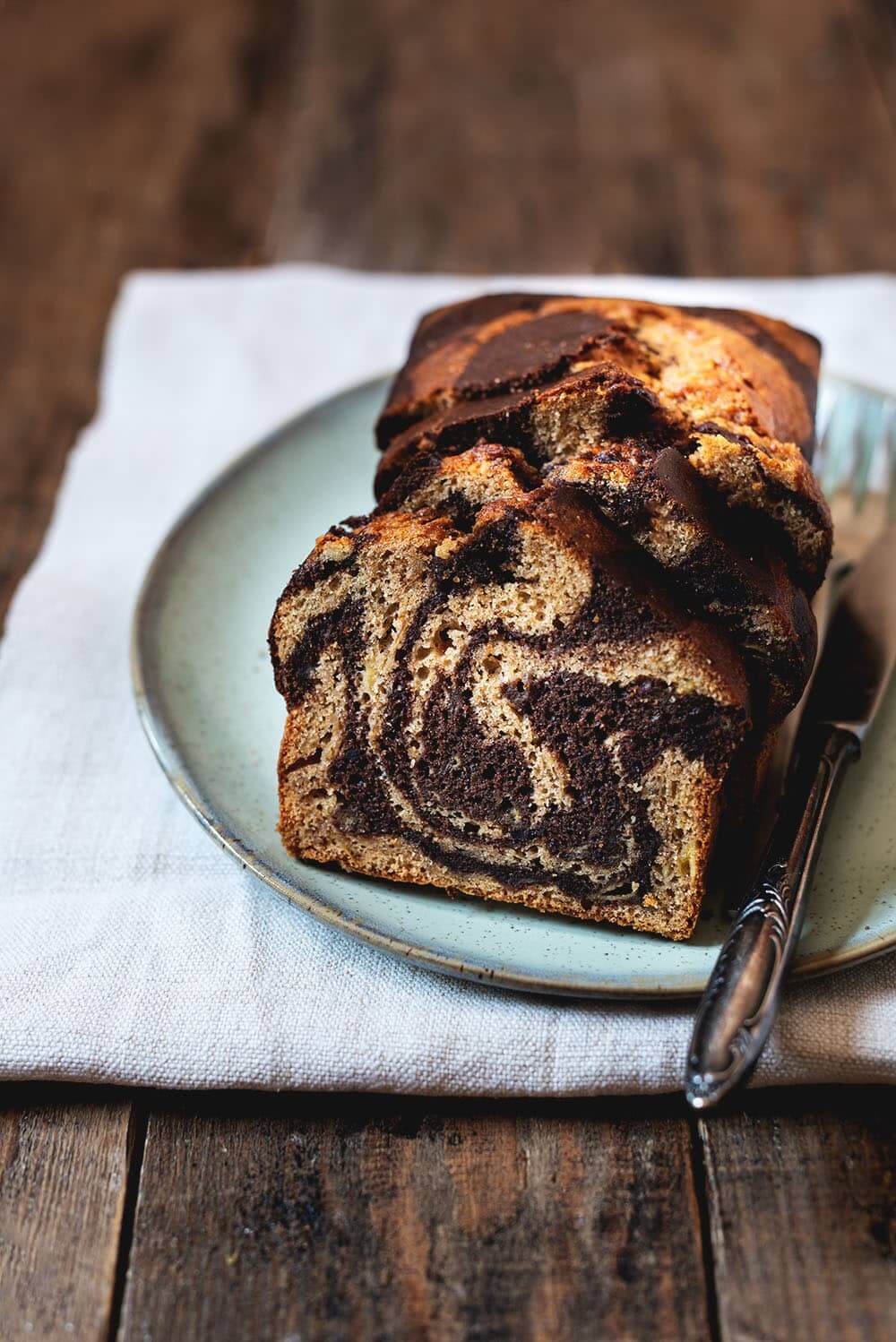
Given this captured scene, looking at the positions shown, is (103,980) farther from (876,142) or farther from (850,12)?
(850,12)

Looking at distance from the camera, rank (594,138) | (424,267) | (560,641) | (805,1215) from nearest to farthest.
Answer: (805,1215) → (560,641) → (424,267) → (594,138)

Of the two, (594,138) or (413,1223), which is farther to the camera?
(594,138)

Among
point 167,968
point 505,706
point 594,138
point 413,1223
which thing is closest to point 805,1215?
point 413,1223

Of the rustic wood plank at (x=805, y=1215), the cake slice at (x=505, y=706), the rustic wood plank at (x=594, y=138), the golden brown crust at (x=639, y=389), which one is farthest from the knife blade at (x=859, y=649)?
the rustic wood plank at (x=594, y=138)

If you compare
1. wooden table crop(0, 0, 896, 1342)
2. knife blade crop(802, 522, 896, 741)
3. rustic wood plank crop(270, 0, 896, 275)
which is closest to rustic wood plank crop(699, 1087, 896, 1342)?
wooden table crop(0, 0, 896, 1342)

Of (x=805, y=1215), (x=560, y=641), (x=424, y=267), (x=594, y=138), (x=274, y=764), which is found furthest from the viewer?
(x=594, y=138)

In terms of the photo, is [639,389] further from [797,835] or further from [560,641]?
[797,835]

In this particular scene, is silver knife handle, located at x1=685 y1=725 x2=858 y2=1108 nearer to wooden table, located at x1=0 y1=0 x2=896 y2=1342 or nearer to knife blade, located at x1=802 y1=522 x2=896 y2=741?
knife blade, located at x1=802 y1=522 x2=896 y2=741
